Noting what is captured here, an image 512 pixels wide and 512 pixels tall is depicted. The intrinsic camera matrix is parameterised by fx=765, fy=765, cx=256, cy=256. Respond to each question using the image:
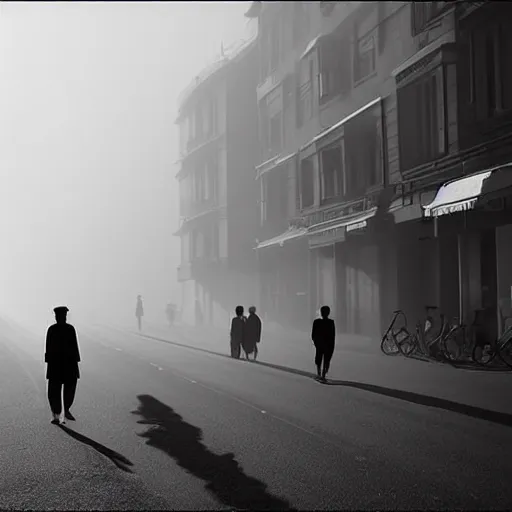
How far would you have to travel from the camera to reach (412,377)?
52.0ft

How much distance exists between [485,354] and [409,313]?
7.11m

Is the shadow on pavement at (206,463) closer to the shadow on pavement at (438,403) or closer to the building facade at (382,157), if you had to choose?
the shadow on pavement at (438,403)

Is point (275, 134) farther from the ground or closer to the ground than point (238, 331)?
farther from the ground

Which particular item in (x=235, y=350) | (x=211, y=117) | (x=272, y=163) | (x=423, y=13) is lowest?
(x=235, y=350)

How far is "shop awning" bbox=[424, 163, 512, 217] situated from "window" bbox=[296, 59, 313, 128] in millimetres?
13468

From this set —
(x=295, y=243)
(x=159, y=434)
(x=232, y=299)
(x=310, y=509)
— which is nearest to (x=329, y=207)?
(x=295, y=243)

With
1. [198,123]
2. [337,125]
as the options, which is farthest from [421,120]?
[198,123]

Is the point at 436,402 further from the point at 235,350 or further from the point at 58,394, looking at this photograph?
the point at 235,350

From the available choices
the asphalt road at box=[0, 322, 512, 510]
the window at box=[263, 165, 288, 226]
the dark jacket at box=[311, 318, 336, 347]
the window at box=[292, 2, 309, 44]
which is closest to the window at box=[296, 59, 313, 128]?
the window at box=[292, 2, 309, 44]

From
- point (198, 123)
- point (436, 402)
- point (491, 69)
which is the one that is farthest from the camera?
point (198, 123)

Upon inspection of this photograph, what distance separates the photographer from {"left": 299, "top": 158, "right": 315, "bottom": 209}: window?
32.2 metres

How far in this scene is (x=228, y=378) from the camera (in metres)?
16.6

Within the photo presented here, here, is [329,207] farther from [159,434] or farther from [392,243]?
[159,434]

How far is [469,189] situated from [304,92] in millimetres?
16623
